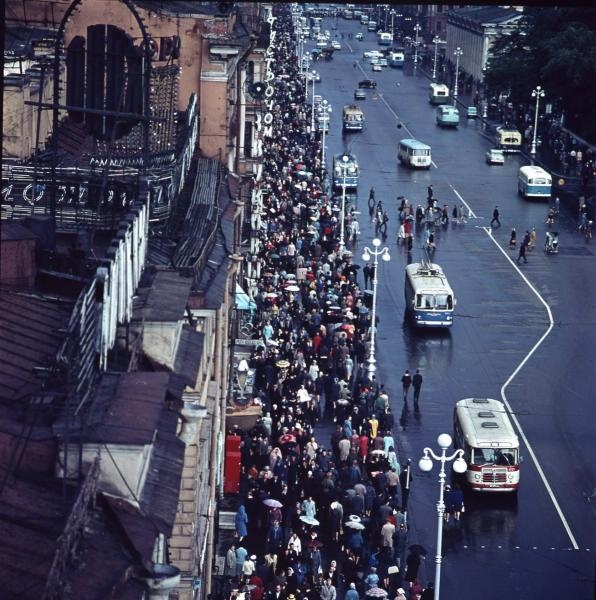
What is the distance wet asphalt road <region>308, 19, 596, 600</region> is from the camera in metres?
47.8

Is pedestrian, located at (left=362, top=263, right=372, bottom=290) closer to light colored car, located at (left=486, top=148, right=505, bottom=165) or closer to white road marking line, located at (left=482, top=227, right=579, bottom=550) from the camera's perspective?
white road marking line, located at (left=482, top=227, right=579, bottom=550)

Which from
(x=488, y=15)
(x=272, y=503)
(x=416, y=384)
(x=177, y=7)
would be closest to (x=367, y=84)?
(x=488, y=15)

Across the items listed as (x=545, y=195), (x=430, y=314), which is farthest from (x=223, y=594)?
(x=545, y=195)

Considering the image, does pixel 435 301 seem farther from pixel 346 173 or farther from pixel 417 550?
pixel 346 173

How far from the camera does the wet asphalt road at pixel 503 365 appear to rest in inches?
1881

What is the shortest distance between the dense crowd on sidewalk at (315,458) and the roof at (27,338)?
14.3 meters

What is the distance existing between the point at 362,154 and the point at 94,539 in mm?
116388

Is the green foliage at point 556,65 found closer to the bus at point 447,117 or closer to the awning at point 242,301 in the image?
the bus at point 447,117

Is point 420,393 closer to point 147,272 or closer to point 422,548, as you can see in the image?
point 422,548

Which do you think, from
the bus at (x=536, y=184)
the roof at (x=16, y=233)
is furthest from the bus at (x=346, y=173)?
the roof at (x=16, y=233)

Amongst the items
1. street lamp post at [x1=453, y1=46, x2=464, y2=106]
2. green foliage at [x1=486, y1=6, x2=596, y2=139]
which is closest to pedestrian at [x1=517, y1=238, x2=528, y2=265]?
green foliage at [x1=486, y1=6, x2=596, y2=139]

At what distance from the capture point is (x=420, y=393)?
66000mm

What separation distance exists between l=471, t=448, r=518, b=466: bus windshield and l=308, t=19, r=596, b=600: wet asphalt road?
1.03m

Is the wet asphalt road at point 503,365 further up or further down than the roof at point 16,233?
further down
